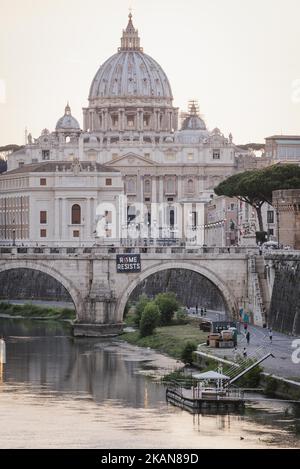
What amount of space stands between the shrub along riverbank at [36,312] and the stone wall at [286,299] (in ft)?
54.7

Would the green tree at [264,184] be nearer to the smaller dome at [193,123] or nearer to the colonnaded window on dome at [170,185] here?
the colonnaded window on dome at [170,185]

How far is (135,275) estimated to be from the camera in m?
78.8

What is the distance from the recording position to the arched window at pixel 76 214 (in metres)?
120

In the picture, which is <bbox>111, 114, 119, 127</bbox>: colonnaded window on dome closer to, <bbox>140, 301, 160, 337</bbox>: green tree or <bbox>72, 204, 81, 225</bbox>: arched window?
<bbox>72, 204, 81, 225</bbox>: arched window

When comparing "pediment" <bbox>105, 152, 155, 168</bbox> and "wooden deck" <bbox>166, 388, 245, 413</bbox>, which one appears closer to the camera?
"wooden deck" <bbox>166, 388, 245, 413</bbox>

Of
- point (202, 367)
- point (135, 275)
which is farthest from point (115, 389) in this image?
point (135, 275)

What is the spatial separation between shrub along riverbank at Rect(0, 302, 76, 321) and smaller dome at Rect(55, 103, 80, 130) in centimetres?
8896

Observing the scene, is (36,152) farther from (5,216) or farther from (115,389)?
(115,389)

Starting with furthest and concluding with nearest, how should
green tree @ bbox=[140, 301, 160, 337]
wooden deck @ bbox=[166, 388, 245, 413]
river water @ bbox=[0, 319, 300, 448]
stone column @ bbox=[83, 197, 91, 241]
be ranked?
stone column @ bbox=[83, 197, 91, 241], green tree @ bbox=[140, 301, 160, 337], wooden deck @ bbox=[166, 388, 245, 413], river water @ bbox=[0, 319, 300, 448]

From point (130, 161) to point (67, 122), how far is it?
61.8 ft

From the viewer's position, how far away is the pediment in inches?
6590

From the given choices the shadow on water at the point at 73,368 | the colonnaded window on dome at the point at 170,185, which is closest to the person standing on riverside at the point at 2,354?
the shadow on water at the point at 73,368

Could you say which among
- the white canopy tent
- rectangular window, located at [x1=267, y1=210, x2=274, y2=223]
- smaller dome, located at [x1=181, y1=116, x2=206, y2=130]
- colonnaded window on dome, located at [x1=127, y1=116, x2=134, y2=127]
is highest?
colonnaded window on dome, located at [x1=127, y1=116, x2=134, y2=127]

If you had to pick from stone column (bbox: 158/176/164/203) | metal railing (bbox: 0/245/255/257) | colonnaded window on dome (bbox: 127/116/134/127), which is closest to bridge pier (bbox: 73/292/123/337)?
metal railing (bbox: 0/245/255/257)
